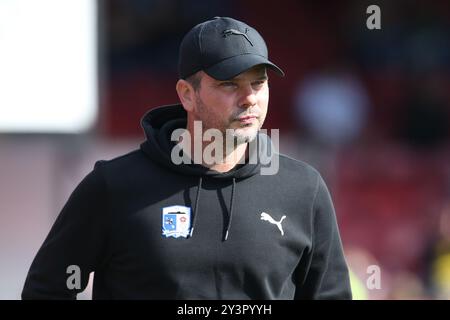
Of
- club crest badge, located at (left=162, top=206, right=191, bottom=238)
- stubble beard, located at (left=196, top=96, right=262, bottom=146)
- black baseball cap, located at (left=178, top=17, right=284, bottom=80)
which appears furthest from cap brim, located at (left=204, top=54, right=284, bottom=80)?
club crest badge, located at (left=162, top=206, right=191, bottom=238)

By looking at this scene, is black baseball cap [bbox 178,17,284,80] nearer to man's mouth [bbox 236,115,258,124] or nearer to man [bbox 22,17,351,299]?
Result: man [bbox 22,17,351,299]

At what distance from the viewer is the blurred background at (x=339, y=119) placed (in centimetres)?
805

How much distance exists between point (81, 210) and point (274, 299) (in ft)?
1.96

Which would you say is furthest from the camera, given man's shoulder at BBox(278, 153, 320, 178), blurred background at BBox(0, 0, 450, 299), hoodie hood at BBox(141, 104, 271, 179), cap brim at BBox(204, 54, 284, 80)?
blurred background at BBox(0, 0, 450, 299)

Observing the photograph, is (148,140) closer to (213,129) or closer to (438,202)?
(213,129)

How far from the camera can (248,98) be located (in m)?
2.89

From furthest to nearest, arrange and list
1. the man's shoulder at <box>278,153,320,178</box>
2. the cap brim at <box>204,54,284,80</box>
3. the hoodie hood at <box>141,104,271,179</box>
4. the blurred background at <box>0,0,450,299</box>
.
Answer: the blurred background at <box>0,0,450,299</box>
the man's shoulder at <box>278,153,320,178</box>
the hoodie hood at <box>141,104,271,179</box>
the cap brim at <box>204,54,284,80</box>

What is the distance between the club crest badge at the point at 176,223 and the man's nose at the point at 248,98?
0.34 metres

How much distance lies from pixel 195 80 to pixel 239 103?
0.58 ft

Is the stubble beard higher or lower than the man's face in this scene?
lower

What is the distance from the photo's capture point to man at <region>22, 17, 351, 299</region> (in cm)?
287

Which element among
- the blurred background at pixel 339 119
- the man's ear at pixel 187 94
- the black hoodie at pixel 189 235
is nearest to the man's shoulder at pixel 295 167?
the black hoodie at pixel 189 235

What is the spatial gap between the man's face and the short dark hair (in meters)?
0.02
